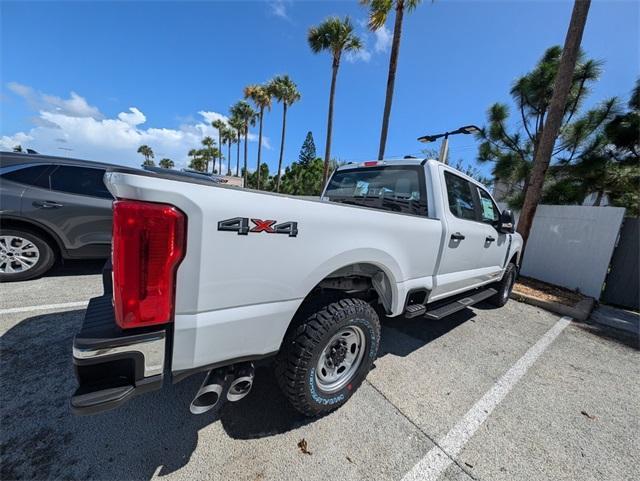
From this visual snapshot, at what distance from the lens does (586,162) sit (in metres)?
9.16

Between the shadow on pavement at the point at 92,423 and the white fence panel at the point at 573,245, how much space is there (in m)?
7.98

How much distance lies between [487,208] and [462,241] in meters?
1.36

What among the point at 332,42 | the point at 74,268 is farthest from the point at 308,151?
the point at 74,268

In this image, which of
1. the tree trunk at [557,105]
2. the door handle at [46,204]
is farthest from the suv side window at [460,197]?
the tree trunk at [557,105]

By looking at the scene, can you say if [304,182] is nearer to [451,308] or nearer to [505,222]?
[505,222]

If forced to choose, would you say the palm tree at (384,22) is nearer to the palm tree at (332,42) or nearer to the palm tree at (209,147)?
the palm tree at (332,42)

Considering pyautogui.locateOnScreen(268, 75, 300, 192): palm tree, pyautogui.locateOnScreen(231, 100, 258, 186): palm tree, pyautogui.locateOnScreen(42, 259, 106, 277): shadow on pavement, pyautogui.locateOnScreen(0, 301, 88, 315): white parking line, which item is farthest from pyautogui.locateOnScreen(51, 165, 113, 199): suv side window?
pyautogui.locateOnScreen(231, 100, 258, 186): palm tree

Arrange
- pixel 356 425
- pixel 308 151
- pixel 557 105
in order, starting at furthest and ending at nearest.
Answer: pixel 308 151 < pixel 557 105 < pixel 356 425

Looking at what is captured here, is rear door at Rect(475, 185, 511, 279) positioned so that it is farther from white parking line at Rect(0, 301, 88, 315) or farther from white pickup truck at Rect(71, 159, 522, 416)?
white parking line at Rect(0, 301, 88, 315)

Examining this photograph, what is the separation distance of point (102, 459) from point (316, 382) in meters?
1.32

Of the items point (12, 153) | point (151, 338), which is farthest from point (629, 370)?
point (12, 153)

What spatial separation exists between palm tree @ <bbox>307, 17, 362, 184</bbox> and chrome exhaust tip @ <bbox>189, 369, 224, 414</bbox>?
47.0 feet

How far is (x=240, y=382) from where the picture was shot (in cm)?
158

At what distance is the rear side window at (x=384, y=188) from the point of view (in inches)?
116
